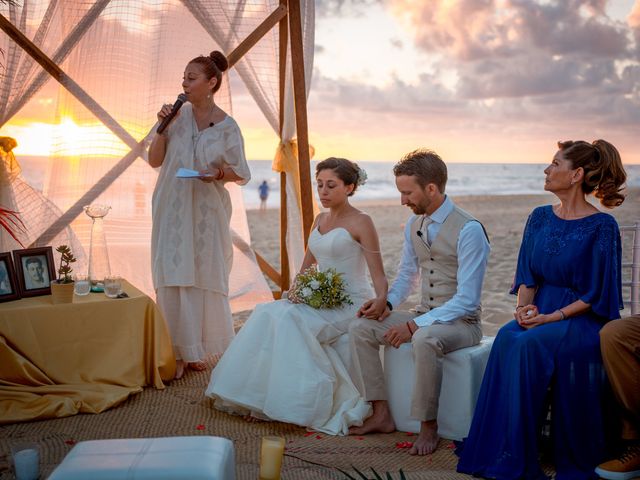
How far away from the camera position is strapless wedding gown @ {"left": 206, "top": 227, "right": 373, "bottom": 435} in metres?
3.26

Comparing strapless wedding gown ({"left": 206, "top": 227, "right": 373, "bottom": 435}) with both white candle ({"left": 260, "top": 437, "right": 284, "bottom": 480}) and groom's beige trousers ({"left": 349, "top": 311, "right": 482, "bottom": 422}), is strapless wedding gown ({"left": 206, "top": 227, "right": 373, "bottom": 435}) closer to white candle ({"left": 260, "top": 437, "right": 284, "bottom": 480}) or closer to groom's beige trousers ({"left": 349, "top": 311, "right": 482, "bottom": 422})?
groom's beige trousers ({"left": 349, "top": 311, "right": 482, "bottom": 422})

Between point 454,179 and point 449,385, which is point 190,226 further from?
point 454,179

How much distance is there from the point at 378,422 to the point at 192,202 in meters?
1.51

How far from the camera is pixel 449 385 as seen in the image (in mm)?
3148

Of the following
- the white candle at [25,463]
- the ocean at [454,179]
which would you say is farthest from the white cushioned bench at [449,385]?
the ocean at [454,179]

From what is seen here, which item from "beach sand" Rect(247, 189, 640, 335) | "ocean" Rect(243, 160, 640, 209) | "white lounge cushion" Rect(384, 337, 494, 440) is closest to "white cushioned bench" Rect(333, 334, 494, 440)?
"white lounge cushion" Rect(384, 337, 494, 440)

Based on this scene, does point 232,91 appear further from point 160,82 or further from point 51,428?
point 51,428

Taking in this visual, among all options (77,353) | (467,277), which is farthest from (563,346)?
(77,353)

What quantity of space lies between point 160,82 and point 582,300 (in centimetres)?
303

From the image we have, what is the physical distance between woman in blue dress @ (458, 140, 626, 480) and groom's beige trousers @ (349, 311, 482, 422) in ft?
0.70

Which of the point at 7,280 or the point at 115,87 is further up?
the point at 115,87

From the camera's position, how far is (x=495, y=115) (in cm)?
2147

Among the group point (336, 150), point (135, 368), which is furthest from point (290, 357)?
point (336, 150)

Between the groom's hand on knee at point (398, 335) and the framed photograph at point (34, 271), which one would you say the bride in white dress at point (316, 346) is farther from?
the framed photograph at point (34, 271)
